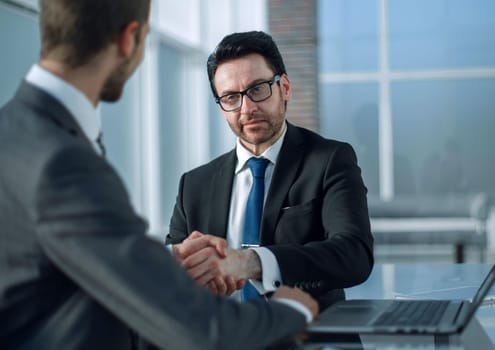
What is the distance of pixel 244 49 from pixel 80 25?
1118 millimetres

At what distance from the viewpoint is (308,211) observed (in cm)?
203

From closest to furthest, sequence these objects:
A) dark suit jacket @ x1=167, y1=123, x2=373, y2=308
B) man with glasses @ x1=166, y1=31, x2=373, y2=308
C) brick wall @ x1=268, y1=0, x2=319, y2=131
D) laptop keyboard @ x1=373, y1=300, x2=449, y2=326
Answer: laptop keyboard @ x1=373, y1=300, x2=449, y2=326 < dark suit jacket @ x1=167, y1=123, x2=373, y2=308 < man with glasses @ x1=166, y1=31, x2=373, y2=308 < brick wall @ x1=268, y1=0, x2=319, y2=131

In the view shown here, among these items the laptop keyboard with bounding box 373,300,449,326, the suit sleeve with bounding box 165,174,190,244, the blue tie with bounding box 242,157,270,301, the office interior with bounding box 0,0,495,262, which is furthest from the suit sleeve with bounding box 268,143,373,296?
the office interior with bounding box 0,0,495,262

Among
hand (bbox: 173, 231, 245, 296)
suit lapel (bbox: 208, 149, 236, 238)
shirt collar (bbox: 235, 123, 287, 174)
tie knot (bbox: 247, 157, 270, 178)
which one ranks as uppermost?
shirt collar (bbox: 235, 123, 287, 174)

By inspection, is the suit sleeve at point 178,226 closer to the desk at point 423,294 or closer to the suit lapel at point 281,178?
the suit lapel at point 281,178

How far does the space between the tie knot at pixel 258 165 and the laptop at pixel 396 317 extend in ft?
1.88

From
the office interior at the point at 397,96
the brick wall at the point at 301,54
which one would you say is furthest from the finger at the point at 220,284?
the brick wall at the point at 301,54

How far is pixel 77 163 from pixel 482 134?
8426 mm

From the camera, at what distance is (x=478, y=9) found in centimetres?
873

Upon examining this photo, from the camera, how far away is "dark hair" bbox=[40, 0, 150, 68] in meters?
1.08

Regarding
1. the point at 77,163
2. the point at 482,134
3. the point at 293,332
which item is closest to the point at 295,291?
the point at 293,332

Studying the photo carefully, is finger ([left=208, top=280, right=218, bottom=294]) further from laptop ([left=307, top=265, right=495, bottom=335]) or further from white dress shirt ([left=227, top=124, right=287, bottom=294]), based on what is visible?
white dress shirt ([left=227, top=124, right=287, bottom=294])

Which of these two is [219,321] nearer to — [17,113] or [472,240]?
[17,113]

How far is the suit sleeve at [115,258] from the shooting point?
963 mm
